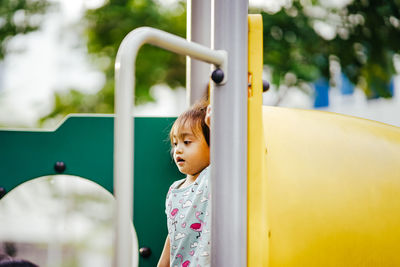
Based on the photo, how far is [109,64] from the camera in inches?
203

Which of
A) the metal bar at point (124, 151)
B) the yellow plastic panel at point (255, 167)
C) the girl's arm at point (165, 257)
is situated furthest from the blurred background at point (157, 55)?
the metal bar at point (124, 151)

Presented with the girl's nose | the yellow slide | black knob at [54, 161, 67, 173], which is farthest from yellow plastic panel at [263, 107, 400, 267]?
black knob at [54, 161, 67, 173]

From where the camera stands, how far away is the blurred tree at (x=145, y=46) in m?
4.45

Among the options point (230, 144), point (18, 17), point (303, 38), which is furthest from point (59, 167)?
point (18, 17)

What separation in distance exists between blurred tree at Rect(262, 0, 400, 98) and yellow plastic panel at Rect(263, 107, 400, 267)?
2696 mm

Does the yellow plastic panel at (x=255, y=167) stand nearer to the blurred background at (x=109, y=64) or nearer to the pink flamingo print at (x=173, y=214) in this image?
the pink flamingo print at (x=173, y=214)

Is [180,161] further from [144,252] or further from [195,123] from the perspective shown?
[144,252]

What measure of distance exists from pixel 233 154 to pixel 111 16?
3.78 m

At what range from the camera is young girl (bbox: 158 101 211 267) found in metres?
1.17

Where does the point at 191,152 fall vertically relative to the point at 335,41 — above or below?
below

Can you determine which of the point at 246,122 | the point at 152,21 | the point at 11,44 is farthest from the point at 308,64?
the point at 246,122

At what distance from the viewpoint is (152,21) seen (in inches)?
179

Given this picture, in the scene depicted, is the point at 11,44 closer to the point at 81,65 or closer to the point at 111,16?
the point at 81,65

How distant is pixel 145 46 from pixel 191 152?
11.8 feet
